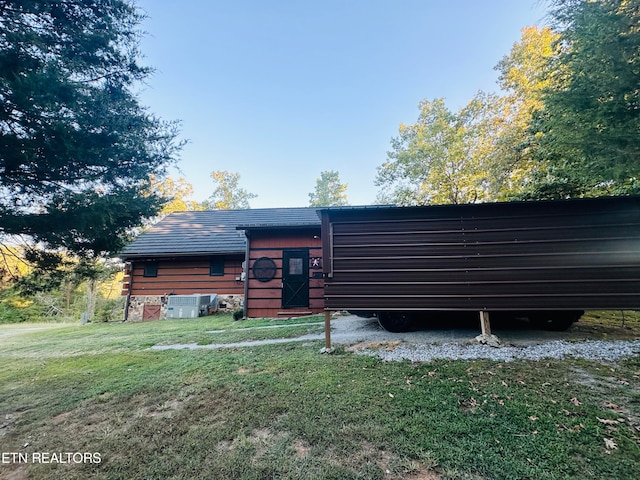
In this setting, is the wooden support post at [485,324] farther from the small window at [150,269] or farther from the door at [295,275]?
the small window at [150,269]

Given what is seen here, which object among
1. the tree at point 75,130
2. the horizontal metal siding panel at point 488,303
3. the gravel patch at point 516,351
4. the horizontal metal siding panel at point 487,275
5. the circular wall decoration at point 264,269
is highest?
the tree at point 75,130

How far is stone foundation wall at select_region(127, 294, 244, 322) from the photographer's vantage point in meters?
10.4

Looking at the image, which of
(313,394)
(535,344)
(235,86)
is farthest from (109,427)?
(235,86)

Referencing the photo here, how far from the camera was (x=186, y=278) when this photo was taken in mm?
10531

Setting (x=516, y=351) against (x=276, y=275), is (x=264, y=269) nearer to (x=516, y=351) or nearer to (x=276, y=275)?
(x=276, y=275)

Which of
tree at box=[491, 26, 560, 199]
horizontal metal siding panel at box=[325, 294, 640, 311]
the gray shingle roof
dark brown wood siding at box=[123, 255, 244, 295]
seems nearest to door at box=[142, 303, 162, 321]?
dark brown wood siding at box=[123, 255, 244, 295]

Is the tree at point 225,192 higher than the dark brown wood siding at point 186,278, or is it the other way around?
the tree at point 225,192

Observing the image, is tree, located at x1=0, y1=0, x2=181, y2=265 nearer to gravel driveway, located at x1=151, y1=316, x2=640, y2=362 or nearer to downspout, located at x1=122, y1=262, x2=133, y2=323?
gravel driveway, located at x1=151, y1=316, x2=640, y2=362

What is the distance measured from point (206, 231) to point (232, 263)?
263 cm

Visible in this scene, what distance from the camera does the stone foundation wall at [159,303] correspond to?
1036 centimetres

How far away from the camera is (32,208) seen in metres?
3.20

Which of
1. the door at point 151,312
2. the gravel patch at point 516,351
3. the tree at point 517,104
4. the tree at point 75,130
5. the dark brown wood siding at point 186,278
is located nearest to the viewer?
the tree at point 75,130

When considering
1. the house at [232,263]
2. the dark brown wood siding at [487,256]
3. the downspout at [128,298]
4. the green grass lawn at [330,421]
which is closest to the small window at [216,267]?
the house at [232,263]

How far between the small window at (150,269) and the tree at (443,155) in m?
16.6
